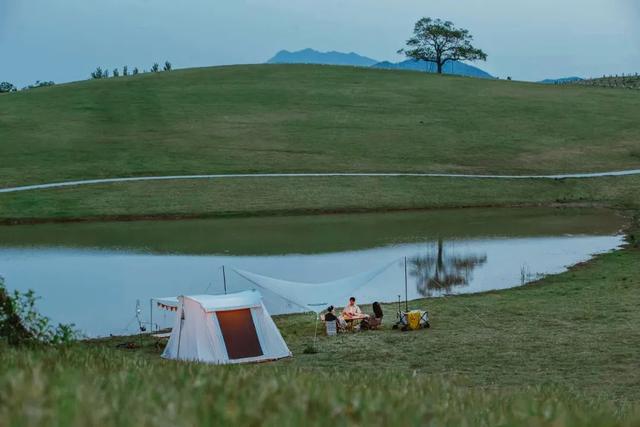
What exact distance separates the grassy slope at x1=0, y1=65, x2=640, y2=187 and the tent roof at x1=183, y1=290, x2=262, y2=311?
4765cm

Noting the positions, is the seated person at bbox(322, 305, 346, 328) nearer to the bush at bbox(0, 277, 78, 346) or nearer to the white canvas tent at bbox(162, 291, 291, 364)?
the white canvas tent at bbox(162, 291, 291, 364)

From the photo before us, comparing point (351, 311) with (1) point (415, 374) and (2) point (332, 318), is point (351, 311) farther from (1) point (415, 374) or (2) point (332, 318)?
(1) point (415, 374)

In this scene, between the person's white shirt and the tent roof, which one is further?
the person's white shirt

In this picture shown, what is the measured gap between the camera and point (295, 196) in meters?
65.6

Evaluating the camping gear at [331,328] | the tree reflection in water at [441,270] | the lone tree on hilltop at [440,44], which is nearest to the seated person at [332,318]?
the camping gear at [331,328]

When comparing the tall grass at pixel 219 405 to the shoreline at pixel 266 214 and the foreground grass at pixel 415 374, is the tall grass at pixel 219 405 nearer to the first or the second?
the foreground grass at pixel 415 374

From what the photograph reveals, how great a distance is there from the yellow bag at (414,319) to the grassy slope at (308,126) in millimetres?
47620

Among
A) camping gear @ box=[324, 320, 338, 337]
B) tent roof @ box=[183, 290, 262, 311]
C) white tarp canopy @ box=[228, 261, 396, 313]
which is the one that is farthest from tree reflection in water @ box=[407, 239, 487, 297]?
tent roof @ box=[183, 290, 262, 311]

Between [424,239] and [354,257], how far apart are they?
742 centimetres

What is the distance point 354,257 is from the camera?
4447cm

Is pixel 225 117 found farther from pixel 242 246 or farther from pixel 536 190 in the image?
pixel 242 246

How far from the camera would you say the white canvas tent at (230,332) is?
25.6 m

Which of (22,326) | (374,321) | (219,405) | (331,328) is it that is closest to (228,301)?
(331,328)

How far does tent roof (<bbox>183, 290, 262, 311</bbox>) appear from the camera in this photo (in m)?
25.7
